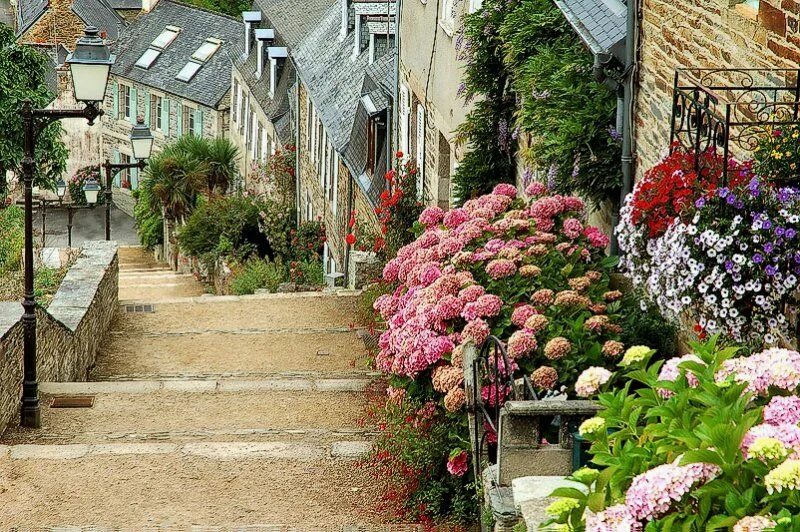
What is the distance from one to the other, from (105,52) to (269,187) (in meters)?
21.9

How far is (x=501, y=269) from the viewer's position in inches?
327

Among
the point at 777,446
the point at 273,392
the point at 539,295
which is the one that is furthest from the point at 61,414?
the point at 777,446

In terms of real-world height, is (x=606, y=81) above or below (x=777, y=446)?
above

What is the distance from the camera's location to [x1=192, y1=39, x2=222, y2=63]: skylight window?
131 ft

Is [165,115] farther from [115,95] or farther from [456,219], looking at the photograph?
[456,219]

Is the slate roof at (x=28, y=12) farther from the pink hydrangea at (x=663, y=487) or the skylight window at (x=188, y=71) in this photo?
the pink hydrangea at (x=663, y=487)

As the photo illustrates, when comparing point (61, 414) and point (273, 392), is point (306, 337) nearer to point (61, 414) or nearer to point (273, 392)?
point (273, 392)

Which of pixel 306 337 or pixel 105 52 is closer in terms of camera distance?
pixel 105 52

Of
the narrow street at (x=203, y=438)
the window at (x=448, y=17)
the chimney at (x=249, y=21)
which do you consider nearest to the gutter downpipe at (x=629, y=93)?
the narrow street at (x=203, y=438)

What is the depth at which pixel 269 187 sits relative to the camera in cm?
3117

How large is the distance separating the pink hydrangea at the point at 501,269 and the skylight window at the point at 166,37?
115 feet

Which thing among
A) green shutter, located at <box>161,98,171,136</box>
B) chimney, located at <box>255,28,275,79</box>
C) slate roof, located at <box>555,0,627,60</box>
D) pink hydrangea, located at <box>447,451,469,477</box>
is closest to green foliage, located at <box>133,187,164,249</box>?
chimney, located at <box>255,28,275,79</box>

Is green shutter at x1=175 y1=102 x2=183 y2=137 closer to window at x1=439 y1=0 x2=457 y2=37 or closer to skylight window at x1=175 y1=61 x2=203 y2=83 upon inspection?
skylight window at x1=175 y1=61 x2=203 y2=83

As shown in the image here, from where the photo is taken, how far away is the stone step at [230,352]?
12617 millimetres
